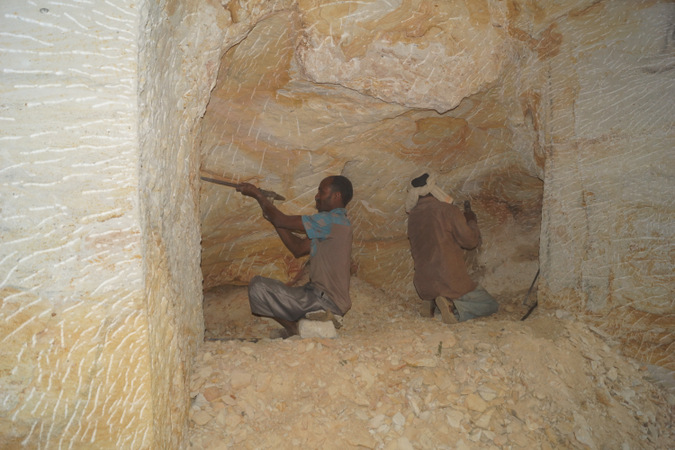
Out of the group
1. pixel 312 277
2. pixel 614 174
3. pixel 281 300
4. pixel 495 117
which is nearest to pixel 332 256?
pixel 312 277

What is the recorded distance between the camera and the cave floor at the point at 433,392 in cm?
272

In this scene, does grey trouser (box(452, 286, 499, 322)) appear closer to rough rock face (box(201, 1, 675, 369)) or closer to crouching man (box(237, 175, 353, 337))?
rough rock face (box(201, 1, 675, 369))

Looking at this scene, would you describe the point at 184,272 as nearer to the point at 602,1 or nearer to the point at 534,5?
the point at 534,5

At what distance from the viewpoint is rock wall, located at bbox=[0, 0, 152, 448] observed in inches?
71.1

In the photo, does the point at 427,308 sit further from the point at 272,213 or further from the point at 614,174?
the point at 614,174

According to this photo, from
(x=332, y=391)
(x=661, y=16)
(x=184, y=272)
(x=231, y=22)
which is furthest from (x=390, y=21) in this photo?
(x=332, y=391)

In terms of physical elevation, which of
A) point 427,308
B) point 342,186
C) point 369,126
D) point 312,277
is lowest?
point 427,308

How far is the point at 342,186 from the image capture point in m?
4.21

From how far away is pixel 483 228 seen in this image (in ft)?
17.4

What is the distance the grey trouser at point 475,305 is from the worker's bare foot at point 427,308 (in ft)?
0.97

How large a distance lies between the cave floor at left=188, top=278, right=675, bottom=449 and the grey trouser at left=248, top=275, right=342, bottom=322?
1.39 feet

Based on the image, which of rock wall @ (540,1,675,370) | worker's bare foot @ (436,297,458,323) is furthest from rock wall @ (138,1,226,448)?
rock wall @ (540,1,675,370)

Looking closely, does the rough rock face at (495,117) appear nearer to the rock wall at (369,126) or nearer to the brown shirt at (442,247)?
the rock wall at (369,126)

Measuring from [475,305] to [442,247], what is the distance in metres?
0.59
